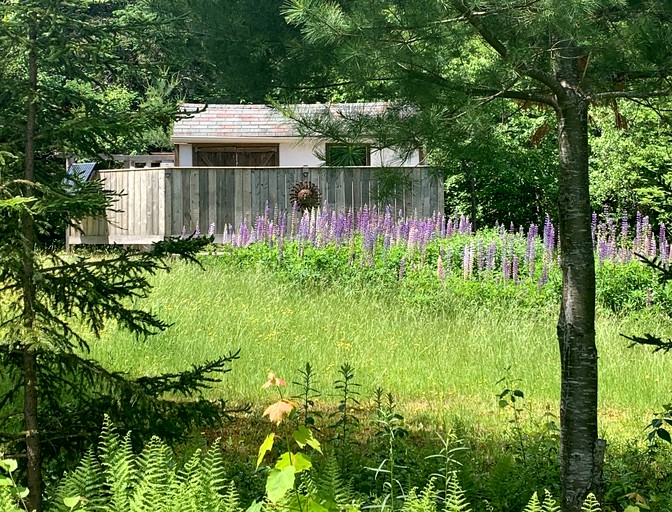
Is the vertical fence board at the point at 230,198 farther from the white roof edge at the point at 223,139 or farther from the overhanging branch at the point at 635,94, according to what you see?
the overhanging branch at the point at 635,94

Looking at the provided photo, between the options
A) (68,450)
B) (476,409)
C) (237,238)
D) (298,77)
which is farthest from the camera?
(237,238)

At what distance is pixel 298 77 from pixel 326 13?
160 cm

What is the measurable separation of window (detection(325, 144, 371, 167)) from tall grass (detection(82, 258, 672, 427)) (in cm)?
236

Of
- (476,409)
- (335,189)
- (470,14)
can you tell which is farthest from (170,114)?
(335,189)

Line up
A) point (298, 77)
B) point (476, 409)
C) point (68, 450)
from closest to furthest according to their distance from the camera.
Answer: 1. point (68, 450)
2. point (298, 77)
3. point (476, 409)

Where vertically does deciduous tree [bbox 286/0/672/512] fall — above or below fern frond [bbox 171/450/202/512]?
above

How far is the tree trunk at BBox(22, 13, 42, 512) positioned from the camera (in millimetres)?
3340

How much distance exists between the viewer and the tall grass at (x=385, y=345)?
7.09m

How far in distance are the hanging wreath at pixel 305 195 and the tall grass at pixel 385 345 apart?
5.46m

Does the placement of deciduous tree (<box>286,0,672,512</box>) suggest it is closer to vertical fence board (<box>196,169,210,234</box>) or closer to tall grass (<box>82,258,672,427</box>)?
tall grass (<box>82,258,672,427</box>)

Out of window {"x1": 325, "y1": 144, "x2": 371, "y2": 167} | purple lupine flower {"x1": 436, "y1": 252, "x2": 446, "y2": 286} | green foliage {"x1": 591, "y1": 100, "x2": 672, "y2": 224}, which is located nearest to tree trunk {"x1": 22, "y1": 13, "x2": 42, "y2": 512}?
window {"x1": 325, "y1": 144, "x2": 371, "y2": 167}

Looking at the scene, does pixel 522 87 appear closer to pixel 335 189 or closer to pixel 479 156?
pixel 479 156

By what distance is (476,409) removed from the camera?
21.8ft

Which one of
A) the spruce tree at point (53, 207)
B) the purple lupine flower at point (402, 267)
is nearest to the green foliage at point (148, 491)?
the spruce tree at point (53, 207)
